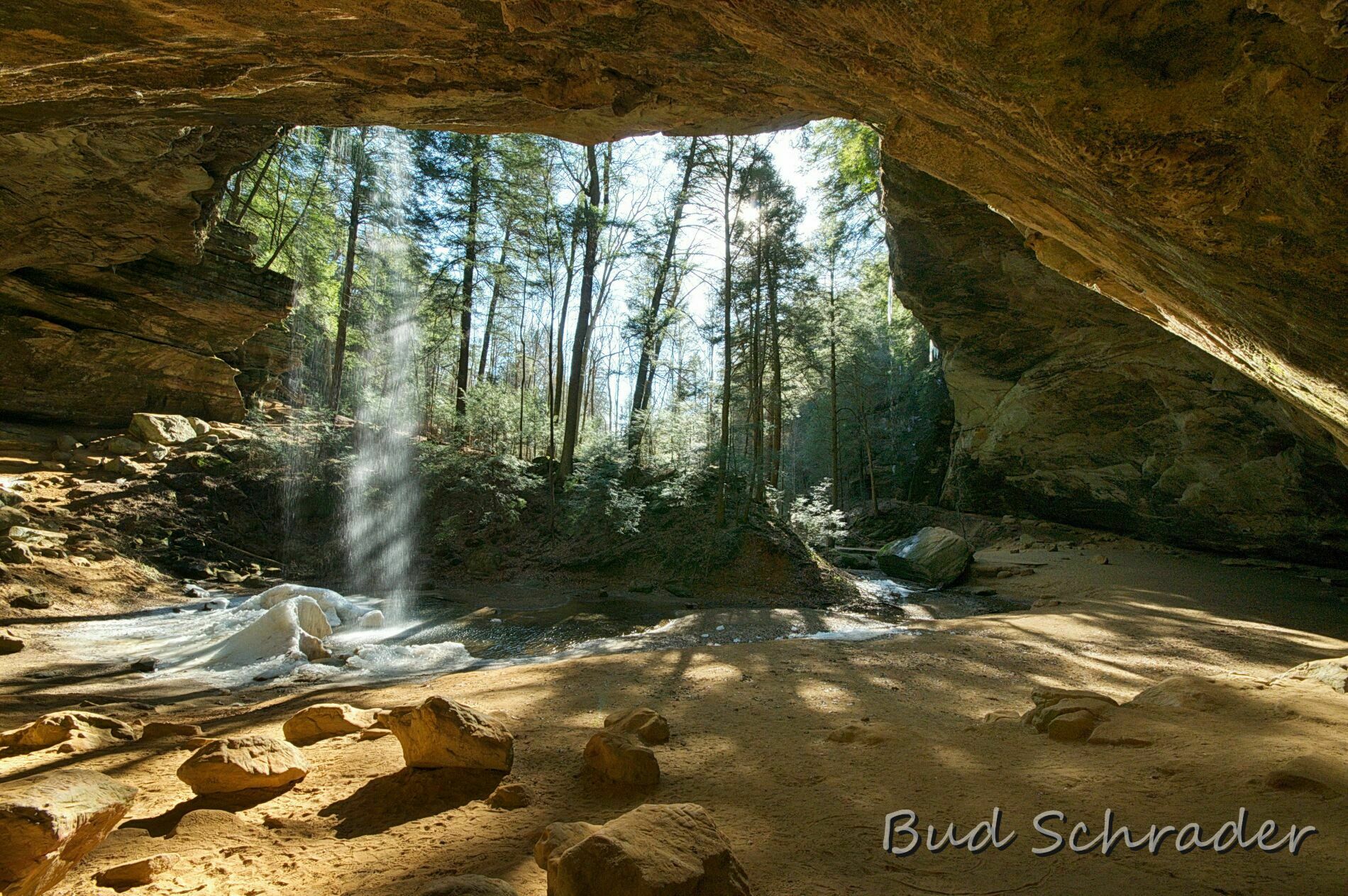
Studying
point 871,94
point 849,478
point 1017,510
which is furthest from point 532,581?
point 849,478

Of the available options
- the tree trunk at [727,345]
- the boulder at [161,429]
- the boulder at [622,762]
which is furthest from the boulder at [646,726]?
the boulder at [161,429]

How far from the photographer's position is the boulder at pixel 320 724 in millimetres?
3510

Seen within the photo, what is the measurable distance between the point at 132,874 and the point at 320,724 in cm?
177

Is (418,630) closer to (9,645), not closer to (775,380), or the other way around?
(9,645)

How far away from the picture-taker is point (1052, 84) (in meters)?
2.38

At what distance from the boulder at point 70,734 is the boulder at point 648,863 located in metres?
3.62

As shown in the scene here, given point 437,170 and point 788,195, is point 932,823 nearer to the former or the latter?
point 788,195

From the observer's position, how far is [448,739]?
2.70 m

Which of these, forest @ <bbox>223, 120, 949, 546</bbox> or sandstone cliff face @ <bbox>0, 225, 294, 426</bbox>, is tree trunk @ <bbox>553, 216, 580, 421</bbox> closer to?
forest @ <bbox>223, 120, 949, 546</bbox>

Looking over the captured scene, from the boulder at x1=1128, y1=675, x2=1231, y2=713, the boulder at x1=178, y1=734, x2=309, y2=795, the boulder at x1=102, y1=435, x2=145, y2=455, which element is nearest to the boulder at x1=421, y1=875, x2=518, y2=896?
the boulder at x1=178, y1=734, x2=309, y2=795

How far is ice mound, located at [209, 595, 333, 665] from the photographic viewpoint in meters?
6.82

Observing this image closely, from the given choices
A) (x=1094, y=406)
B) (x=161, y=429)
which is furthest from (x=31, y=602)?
(x=1094, y=406)

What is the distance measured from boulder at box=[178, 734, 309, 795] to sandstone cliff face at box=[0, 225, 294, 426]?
1508 centimetres

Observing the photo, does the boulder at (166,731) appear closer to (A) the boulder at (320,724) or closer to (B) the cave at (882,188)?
(B) the cave at (882,188)
